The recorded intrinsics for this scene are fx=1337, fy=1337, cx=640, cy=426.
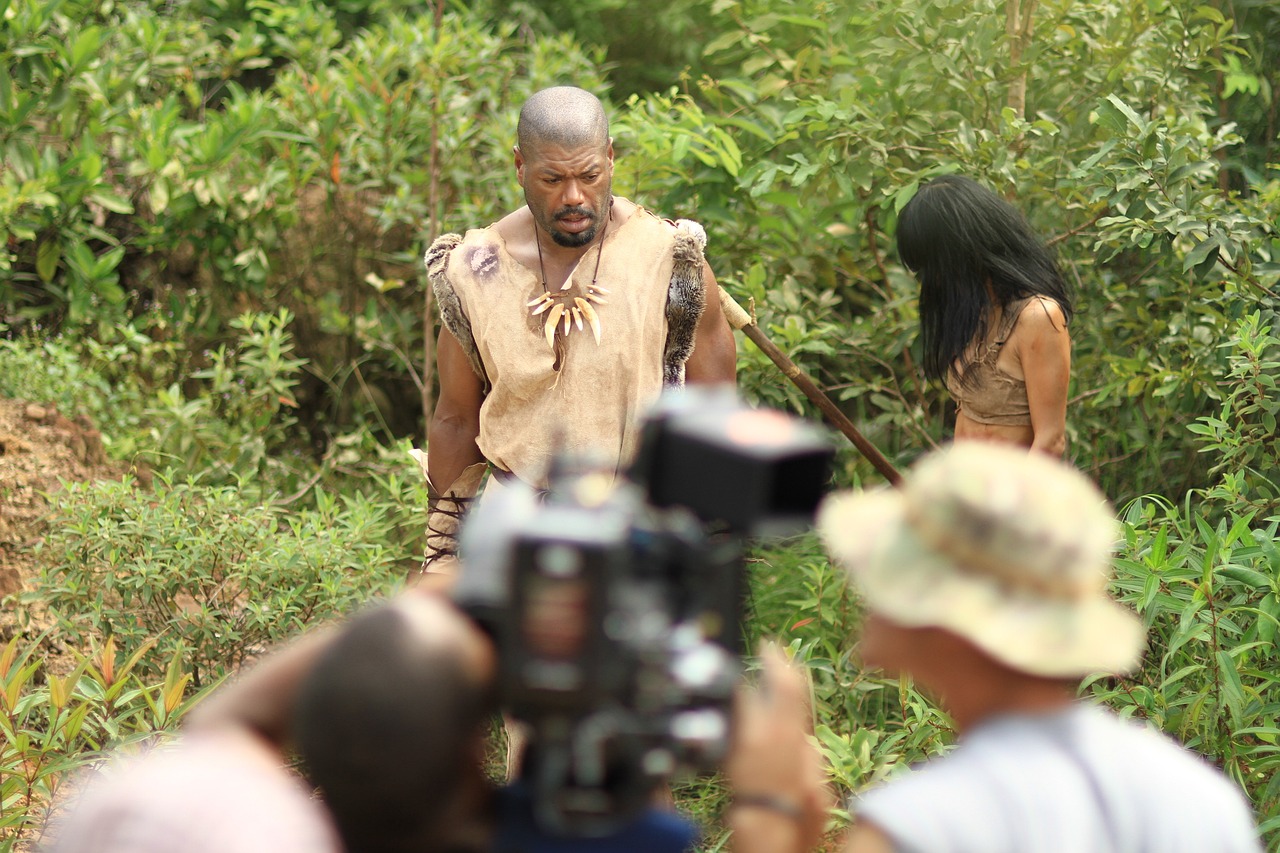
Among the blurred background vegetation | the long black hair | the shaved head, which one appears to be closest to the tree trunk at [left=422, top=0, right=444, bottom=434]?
the blurred background vegetation

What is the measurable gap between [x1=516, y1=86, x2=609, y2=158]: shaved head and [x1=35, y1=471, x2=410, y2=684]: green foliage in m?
1.38

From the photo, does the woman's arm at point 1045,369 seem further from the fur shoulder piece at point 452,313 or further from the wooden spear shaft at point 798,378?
the fur shoulder piece at point 452,313

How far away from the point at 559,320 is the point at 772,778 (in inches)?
66.9

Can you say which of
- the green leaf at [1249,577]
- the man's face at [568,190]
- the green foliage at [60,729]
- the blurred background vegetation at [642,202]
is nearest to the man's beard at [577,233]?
the man's face at [568,190]

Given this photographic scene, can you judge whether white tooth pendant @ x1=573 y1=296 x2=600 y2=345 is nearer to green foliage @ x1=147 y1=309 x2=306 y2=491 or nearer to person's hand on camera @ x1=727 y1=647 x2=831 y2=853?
person's hand on camera @ x1=727 y1=647 x2=831 y2=853

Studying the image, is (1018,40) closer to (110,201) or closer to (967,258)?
(967,258)

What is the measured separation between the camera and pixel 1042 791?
127 cm

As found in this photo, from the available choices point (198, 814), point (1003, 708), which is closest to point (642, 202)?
point (1003, 708)

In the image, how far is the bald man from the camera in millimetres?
2861

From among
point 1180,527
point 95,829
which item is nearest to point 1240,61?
point 1180,527

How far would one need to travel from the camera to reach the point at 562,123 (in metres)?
2.85

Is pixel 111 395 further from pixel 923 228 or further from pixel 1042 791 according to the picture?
pixel 1042 791

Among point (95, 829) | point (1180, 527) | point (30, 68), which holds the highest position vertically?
point (95, 829)

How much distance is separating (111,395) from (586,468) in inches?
169
